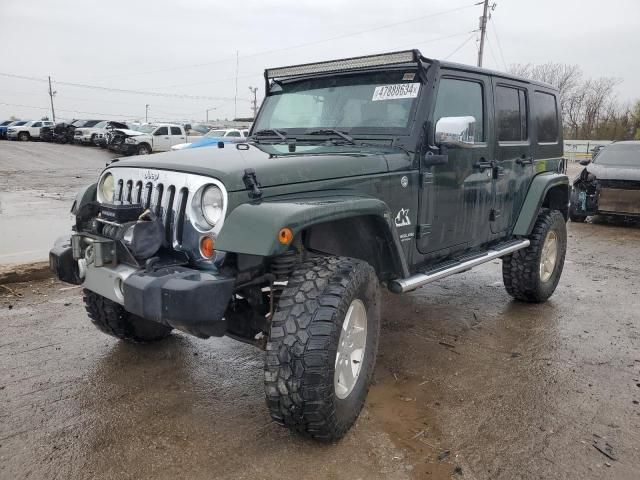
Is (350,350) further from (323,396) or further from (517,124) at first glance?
(517,124)

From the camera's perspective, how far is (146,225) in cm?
271

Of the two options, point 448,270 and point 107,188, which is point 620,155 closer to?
point 448,270

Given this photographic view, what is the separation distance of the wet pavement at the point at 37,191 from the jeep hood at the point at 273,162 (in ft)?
12.0

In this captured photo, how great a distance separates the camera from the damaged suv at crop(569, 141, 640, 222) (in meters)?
10.0

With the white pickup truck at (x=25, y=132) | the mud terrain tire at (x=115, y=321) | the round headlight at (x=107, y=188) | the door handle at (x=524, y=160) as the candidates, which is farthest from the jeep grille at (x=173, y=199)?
the white pickup truck at (x=25, y=132)

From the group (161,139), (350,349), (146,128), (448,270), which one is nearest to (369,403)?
(350,349)

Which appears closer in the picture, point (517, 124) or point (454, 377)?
point (454, 377)

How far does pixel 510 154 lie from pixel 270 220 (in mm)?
3043

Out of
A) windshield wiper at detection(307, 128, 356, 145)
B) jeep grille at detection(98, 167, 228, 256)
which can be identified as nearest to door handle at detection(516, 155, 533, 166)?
windshield wiper at detection(307, 128, 356, 145)

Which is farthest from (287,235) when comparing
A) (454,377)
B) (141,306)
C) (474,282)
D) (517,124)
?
(474,282)

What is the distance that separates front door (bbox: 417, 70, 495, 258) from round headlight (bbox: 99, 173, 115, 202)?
6.59ft

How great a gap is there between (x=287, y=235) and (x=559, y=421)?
1977 mm

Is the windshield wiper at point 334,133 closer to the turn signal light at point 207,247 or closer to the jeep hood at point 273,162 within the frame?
the jeep hood at point 273,162

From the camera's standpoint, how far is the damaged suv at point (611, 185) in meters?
10.0
